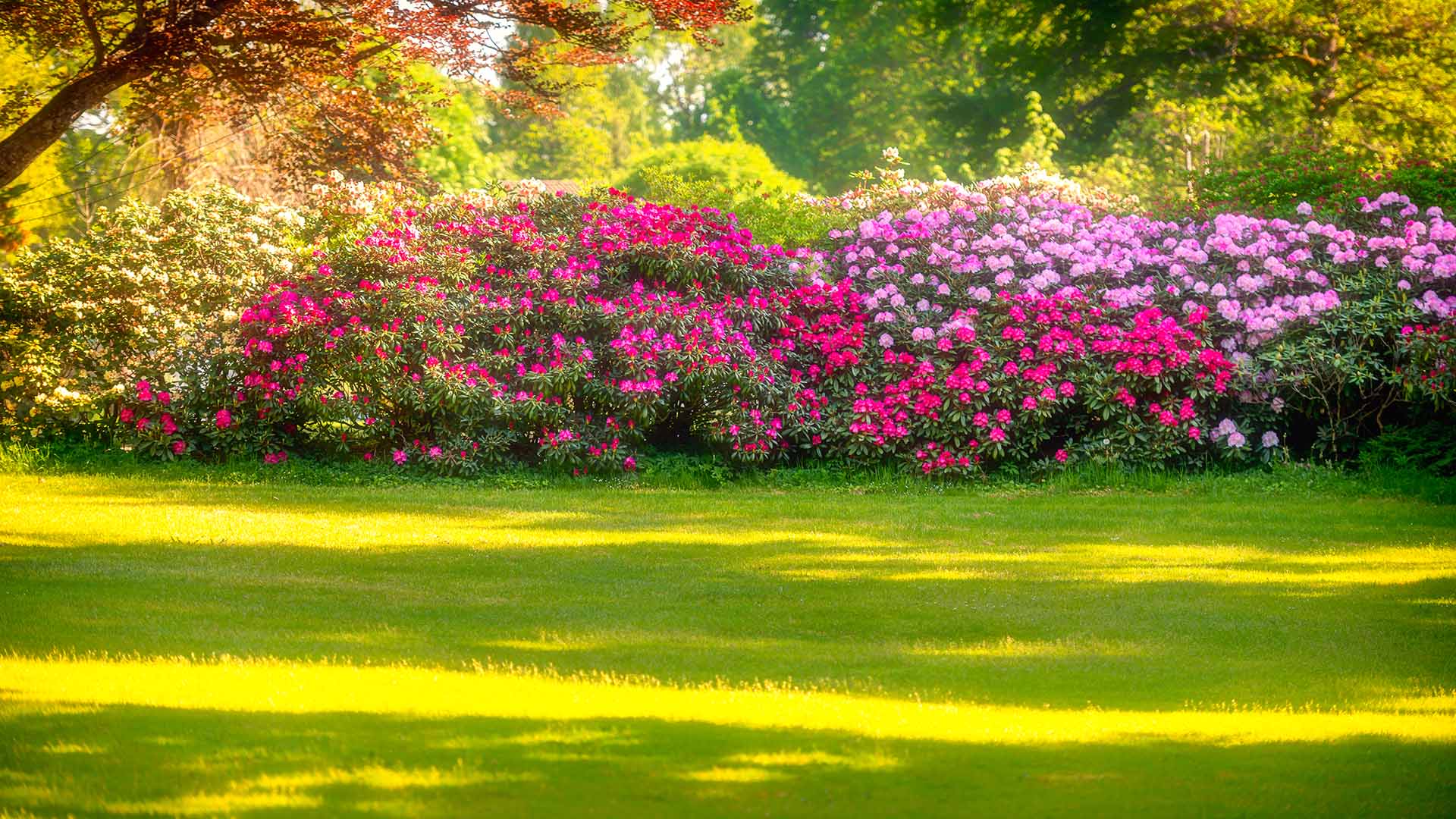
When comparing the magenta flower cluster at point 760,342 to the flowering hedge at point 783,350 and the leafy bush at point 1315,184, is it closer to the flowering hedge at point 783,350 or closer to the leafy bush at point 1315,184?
the flowering hedge at point 783,350

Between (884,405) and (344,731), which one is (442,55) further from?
(344,731)

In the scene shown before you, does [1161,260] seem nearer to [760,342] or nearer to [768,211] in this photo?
[760,342]

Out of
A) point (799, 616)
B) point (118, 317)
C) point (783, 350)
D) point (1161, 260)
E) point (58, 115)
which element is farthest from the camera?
point (1161, 260)

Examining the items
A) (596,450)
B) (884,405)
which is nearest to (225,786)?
(596,450)

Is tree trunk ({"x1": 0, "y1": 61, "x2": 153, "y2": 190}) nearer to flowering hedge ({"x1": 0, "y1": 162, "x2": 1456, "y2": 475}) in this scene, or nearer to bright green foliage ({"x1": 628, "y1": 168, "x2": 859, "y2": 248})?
flowering hedge ({"x1": 0, "y1": 162, "x2": 1456, "y2": 475})

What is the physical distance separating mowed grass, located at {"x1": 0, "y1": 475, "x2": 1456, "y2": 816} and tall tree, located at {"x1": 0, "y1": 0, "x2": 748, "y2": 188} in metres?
2.89

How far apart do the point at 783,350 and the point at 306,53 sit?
209 inches

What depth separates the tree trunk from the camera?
27.8ft

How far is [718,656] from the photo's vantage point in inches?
252

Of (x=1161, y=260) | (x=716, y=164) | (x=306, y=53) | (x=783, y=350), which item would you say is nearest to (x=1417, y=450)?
(x=1161, y=260)

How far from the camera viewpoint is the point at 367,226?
44.4 feet

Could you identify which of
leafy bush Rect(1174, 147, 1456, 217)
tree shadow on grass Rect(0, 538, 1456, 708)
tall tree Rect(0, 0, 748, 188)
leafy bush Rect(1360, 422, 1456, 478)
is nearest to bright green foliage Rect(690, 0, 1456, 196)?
leafy bush Rect(1174, 147, 1456, 217)

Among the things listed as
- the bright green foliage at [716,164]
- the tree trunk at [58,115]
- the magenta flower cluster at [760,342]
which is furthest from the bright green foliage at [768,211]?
the bright green foliage at [716,164]

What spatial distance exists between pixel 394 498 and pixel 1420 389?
8633mm
